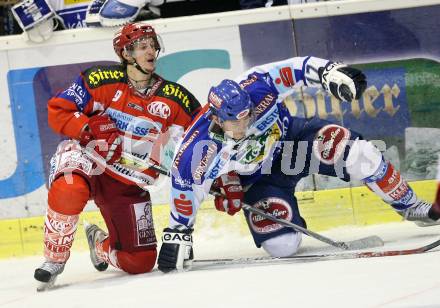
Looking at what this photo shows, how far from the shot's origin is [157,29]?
5.62m

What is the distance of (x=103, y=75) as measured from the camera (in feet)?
15.3

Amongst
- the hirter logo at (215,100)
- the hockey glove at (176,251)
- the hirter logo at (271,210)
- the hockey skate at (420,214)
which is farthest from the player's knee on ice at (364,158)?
the hockey glove at (176,251)

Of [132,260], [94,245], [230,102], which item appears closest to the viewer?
[230,102]

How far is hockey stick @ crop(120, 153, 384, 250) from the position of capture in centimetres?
451

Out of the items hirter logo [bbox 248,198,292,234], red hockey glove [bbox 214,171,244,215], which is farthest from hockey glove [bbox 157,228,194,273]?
hirter logo [bbox 248,198,292,234]

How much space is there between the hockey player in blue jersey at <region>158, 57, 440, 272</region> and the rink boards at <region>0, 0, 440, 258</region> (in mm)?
804

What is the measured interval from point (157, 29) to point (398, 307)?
303cm

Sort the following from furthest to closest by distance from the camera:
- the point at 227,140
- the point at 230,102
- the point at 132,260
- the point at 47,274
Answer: the point at 132,260 → the point at 227,140 → the point at 47,274 → the point at 230,102

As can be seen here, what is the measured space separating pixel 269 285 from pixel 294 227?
969 mm

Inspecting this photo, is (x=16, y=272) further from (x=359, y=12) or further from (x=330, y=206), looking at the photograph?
(x=359, y=12)

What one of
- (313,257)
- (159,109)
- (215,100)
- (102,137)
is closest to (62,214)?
(102,137)

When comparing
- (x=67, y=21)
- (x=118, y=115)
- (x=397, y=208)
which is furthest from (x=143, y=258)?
(x=67, y=21)

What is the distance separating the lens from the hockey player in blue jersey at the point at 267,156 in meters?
4.30

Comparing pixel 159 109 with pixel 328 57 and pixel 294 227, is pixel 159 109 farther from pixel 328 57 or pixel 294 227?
pixel 328 57
